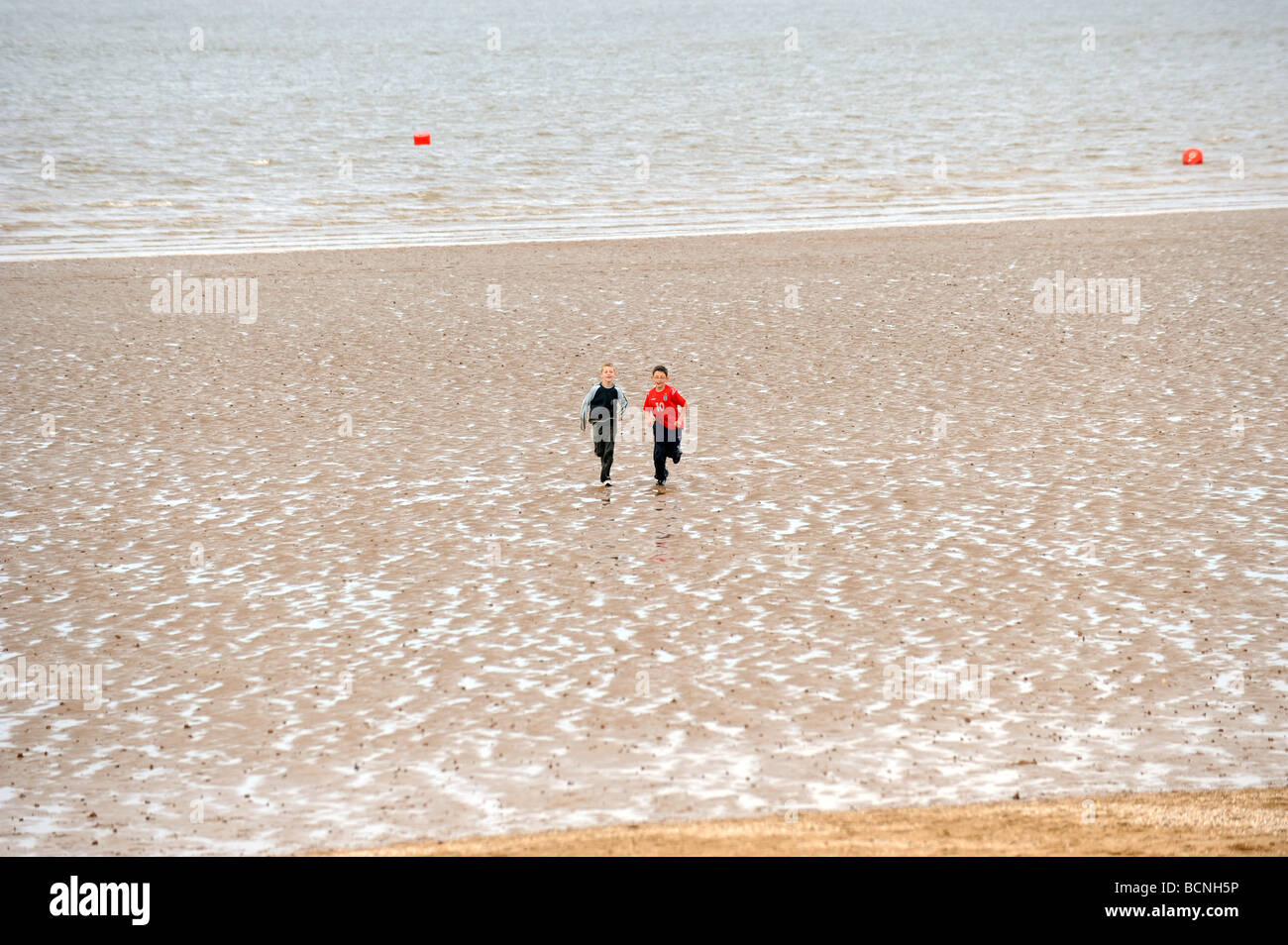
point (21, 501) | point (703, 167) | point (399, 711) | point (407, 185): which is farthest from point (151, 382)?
point (703, 167)

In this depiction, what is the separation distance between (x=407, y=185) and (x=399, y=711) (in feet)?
142

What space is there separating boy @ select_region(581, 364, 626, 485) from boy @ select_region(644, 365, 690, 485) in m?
0.34

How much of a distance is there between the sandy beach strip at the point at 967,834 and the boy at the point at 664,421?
7.81 metres

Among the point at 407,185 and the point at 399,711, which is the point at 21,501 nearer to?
the point at 399,711

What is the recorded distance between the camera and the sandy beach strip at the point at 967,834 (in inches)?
313

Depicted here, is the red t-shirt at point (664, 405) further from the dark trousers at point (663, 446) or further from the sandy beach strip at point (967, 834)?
the sandy beach strip at point (967, 834)

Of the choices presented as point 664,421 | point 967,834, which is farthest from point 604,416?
point 967,834

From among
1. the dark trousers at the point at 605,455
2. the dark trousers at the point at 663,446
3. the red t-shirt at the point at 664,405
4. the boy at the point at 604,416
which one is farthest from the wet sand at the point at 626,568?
the red t-shirt at the point at 664,405

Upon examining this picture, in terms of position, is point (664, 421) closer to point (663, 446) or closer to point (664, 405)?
point (664, 405)

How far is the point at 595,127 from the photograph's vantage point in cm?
6962

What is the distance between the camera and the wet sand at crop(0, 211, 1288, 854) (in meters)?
9.63

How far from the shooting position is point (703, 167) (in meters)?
55.9

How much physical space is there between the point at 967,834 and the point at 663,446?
8.55 meters
